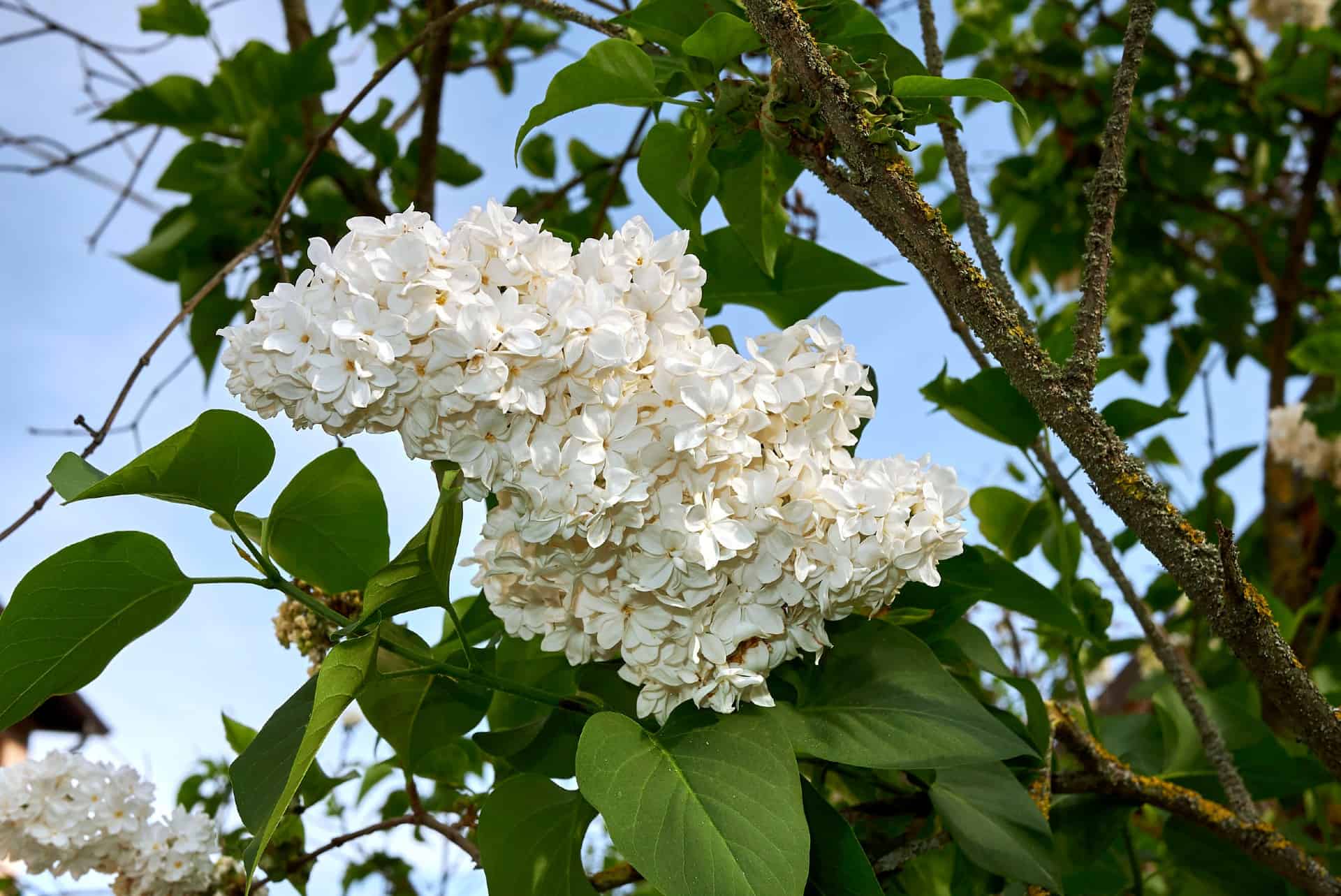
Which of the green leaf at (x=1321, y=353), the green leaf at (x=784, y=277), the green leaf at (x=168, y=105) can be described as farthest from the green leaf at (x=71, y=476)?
the green leaf at (x=1321, y=353)

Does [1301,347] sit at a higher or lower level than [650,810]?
higher

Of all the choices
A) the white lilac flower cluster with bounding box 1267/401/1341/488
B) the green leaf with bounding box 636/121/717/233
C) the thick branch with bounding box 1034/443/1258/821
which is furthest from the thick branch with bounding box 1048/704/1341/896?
the white lilac flower cluster with bounding box 1267/401/1341/488

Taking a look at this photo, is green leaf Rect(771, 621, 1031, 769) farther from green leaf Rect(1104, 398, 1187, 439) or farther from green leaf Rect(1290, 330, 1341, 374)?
green leaf Rect(1290, 330, 1341, 374)

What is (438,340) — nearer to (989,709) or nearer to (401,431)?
(401,431)

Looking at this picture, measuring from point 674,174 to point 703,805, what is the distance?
0.42m

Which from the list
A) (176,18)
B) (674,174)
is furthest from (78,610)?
(176,18)

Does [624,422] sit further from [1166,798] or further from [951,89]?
[1166,798]

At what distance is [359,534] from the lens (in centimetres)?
72

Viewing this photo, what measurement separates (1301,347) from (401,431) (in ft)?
5.70

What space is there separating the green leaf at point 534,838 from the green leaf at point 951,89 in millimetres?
460

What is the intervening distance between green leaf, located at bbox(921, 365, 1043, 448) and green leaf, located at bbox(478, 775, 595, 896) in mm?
426

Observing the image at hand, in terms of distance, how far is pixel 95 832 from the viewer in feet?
3.07

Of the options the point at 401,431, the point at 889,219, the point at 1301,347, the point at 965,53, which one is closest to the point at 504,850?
the point at 401,431

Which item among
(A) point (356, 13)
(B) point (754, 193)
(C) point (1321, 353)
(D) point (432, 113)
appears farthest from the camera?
(C) point (1321, 353)
